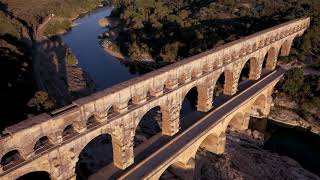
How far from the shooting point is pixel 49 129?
18656mm

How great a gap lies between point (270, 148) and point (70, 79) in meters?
29.3

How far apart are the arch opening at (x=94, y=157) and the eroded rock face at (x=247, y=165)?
8567 mm

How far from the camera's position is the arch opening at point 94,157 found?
97.0 feet

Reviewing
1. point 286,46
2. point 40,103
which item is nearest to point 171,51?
point 286,46

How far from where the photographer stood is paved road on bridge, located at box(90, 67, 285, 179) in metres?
23.0

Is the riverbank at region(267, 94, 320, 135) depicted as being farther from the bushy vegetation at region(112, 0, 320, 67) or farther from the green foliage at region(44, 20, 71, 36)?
the green foliage at region(44, 20, 71, 36)

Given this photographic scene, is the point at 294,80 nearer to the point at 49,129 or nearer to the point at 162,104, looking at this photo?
the point at 162,104

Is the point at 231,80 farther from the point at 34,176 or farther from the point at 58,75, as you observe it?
the point at 58,75

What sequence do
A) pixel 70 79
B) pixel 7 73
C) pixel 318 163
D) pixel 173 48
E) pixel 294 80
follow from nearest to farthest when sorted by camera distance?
pixel 318 163
pixel 294 80
pixel 7 73
pixel 70 79
pixel 173 48

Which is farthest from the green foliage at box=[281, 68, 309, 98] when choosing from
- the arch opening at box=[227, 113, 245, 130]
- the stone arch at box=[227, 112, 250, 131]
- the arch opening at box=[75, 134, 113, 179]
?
the arch opening at box=[75, 134, 113, 179]

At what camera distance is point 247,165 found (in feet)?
105

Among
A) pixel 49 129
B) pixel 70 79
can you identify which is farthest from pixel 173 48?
pixel 49 129

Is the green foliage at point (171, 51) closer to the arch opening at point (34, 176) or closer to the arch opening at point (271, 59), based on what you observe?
the arch opening at point (271, 59)

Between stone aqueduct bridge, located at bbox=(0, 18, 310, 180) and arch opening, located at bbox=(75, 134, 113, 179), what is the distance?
18.3 ft
